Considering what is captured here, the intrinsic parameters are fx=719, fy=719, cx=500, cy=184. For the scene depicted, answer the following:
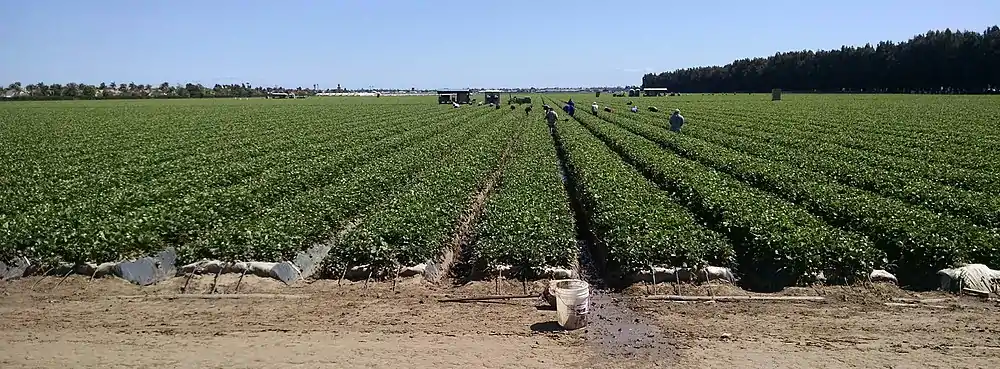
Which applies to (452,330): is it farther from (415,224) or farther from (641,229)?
(641,229)

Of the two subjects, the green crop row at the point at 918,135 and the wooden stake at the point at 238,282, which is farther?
the green crop row at the point at 918,135

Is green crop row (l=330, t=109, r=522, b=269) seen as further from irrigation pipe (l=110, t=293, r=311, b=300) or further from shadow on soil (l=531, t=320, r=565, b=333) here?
shadow on soil (l=531, t=320, r=565, b=333)

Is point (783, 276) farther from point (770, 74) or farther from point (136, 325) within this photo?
point (770, 74)

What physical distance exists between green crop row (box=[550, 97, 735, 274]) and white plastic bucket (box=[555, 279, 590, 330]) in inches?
88.1

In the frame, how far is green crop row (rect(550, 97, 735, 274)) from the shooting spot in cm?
1051

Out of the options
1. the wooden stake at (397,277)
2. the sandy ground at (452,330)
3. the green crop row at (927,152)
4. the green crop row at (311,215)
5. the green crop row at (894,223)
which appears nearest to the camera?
the sandy ground at (452,330)

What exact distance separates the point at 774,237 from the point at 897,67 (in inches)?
5128

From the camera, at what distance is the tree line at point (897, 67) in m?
111

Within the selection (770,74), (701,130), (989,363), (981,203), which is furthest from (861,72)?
(989,363)

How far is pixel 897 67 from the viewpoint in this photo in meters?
123

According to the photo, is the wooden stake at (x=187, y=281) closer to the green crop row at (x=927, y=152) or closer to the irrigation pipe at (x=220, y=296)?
the irrigation pipe at (x=220, y=296)

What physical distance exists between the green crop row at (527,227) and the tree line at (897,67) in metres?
111

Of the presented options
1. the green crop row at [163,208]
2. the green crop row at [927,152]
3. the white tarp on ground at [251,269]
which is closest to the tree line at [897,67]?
the green crop row at [927,152]

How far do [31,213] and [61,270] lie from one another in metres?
4.06
